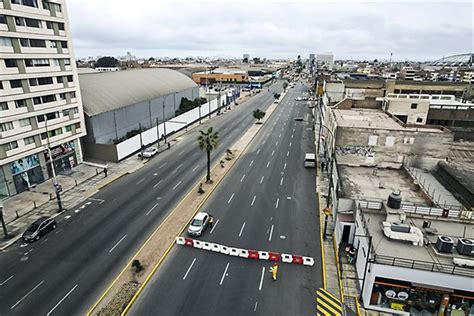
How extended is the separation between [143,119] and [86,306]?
56.4 metres

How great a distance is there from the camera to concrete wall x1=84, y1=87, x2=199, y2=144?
184ft

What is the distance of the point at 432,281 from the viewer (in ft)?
68.8

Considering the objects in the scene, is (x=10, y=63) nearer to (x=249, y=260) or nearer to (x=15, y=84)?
(x=15, y=84)

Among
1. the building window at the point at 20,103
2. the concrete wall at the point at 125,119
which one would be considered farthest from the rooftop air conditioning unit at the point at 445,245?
the concrete wall at the point at 125,119

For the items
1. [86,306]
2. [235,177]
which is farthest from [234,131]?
[86,306]

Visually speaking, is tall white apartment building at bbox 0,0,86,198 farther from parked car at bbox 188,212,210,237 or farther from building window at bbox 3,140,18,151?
parked car at bbox 188,212,210,237

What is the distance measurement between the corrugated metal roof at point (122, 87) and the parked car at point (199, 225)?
1367 inches

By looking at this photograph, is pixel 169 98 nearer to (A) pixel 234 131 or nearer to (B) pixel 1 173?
(A) pixel 234 131

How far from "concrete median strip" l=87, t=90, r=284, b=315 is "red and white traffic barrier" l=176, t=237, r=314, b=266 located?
637 millimetres

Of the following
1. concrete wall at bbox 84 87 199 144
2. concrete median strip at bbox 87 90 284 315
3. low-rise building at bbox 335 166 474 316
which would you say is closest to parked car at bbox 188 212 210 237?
concrete median strip at bbox 87 90 284 315

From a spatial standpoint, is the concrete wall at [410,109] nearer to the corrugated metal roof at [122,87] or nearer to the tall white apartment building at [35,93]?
the corrugated metal roof at [122,87]

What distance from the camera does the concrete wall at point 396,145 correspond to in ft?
130

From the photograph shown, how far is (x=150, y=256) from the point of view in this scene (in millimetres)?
28844

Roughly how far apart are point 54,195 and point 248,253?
30620 millimetres
